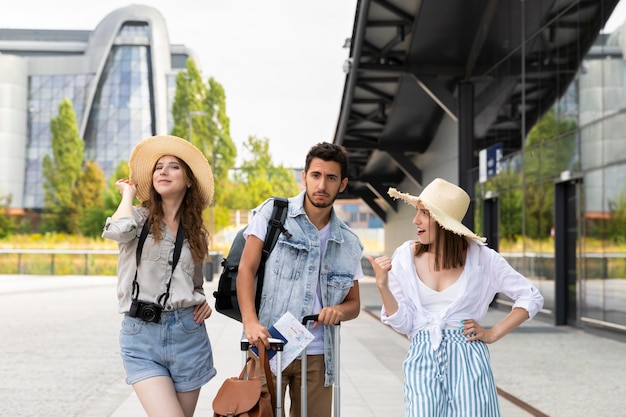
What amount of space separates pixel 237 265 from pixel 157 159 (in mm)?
616

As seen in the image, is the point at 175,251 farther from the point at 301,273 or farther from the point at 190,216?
the point at 301,273

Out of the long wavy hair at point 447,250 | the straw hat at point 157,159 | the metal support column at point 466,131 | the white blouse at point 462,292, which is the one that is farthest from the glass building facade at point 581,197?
the straw hat at point 157,159

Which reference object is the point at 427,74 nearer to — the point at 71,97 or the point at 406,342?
the point at 406,342

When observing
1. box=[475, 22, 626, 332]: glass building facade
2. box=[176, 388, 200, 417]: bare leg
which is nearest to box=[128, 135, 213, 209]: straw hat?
box=[176, 388, 200, 417]: bare leg

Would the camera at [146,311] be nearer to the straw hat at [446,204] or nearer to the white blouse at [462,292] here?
the white blouse at [462,292]

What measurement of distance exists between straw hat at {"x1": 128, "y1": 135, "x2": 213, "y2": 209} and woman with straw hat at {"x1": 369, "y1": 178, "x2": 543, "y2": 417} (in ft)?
3.10

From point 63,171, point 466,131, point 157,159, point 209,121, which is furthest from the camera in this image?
point 63,171

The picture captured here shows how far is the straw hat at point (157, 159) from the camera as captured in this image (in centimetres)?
429

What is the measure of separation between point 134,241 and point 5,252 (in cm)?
4082

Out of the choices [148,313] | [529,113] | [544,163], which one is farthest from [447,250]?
[529,113]

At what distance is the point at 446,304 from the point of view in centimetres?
388

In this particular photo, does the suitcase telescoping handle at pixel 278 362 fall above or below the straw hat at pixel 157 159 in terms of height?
below

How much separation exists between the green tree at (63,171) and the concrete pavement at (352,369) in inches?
2217

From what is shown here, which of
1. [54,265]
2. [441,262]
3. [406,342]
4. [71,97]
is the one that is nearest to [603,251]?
[406,342]
